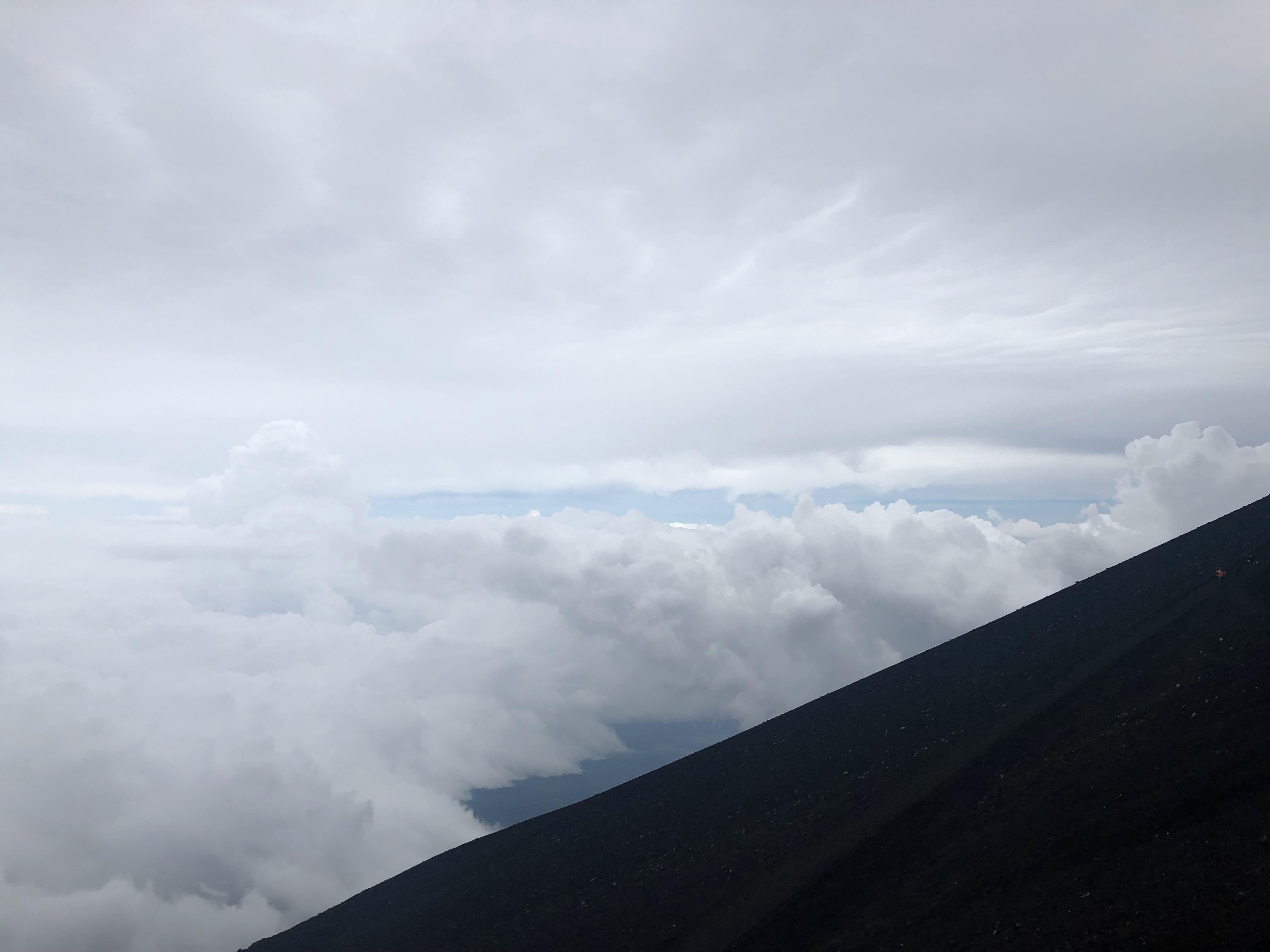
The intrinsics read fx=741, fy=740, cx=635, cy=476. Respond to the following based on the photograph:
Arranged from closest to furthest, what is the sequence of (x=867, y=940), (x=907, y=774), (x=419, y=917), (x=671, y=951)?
(x=867, y=940)
(x=671, y=951)
(x=907, y=774)
(x=419, y=917)

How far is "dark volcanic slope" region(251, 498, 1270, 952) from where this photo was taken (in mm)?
33000

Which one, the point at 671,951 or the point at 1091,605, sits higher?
the point at 1091,605

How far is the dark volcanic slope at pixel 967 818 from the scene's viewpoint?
33.0 metres

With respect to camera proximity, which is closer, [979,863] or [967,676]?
[979,863]

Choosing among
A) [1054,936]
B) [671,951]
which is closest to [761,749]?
[671,951]

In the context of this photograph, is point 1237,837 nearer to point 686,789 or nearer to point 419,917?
point 686,789

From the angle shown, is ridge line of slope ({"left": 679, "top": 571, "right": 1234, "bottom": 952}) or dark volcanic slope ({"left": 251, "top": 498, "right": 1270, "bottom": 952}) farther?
ridge line of slope ({"left": 679, "top": 571, "right": 1234, "bottom": 952})

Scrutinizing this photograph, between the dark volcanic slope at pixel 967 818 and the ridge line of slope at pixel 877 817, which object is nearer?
the dark volcanic slope at pixel 967 818

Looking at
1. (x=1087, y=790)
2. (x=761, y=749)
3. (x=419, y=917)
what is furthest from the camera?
(x=761, y=749)

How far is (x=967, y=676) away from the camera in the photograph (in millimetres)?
77312

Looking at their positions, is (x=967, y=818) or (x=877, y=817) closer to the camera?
(x=967, y=818)

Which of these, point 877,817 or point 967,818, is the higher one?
point 877,817

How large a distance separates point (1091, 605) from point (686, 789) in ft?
158

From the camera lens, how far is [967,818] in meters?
46.7
